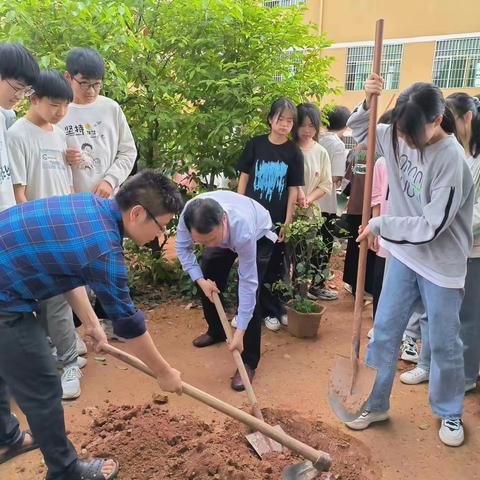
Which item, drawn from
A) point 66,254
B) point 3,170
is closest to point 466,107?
point 66,254

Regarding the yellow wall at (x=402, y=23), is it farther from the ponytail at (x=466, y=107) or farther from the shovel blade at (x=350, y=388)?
the shovel blade at (x=350, y=388)

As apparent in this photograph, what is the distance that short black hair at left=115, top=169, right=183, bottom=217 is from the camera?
1826mm

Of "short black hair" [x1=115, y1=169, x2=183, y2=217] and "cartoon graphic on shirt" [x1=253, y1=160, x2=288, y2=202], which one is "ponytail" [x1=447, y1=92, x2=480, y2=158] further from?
"short black hair" [x1=115, y1=169, x2=183, y2=217]

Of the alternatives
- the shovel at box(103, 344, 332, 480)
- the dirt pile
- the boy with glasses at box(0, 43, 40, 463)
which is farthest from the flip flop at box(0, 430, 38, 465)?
the shovel at box(103, 344, 332, 480)

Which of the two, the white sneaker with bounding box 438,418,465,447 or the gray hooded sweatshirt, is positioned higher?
the gray hooded sweatshirt

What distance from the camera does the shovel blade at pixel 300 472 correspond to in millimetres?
2357

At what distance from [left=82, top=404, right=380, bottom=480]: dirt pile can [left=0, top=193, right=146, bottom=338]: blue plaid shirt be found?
38.3 inches

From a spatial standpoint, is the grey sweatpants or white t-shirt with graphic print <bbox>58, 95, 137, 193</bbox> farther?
white t-shirt with graphic print <bbox>58, 95, 137, 193</bbox>

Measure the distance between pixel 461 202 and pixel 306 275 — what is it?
6.54 feet

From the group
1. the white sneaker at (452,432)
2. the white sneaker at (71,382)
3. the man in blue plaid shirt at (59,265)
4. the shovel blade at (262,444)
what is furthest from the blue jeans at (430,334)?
the white sneaker at (71,382)

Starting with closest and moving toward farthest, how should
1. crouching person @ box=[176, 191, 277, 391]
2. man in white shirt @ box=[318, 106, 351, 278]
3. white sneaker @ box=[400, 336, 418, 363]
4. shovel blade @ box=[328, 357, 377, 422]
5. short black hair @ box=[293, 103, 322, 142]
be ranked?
crouching person @ box=[176, 191, 277, 391] → shovel blade @ box=[328, 357, 377, 422] → white sneaker @ box=[400, 336, 418, 363] → short black hair @ box=[293, 103, 322, 142] → man in white shirt @ box=[318, 106, 351, 278]

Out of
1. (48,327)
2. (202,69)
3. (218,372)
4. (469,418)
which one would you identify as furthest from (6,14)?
(469,418)

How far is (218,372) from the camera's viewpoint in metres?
3.53

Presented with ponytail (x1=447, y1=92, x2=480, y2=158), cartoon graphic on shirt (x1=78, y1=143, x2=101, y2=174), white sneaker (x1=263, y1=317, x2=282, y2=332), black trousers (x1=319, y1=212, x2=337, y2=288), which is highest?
ponytail (x1=447, y1=92, x2=480, y2=158)
